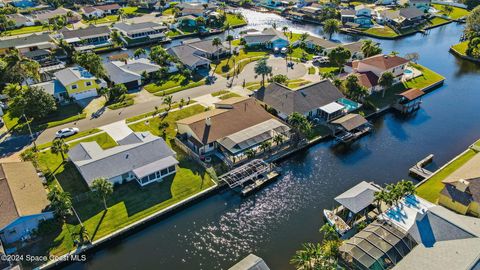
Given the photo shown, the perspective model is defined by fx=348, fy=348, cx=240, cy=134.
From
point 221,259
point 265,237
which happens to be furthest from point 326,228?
point 221,259

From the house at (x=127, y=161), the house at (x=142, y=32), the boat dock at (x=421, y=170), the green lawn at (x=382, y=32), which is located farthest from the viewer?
the green lawn at (x=382, y=32)

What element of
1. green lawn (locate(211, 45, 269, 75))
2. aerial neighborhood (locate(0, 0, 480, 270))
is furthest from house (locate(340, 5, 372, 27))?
green lawn (locate(211, 45, 269, 75))

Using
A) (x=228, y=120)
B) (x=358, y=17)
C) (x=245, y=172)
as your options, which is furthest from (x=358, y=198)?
(x=358, y=17)

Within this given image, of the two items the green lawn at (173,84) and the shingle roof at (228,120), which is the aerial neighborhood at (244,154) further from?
the green lawn at (173,84)

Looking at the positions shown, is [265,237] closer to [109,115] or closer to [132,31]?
[109,115]

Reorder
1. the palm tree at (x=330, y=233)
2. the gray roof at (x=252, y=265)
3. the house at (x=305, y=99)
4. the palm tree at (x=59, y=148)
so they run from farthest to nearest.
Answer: the house at (x=305, y=99)
the palm tree at (x=59, y=148)
the palm tree at (x=330, y=233)
the gray roof at (x=252, y=265)

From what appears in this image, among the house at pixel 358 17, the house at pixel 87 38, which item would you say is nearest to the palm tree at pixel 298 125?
the house at pixel 87 38

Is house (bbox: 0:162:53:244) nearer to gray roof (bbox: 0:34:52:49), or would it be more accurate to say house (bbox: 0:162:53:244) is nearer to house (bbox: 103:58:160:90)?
house (bbox: 103:58:160:90)
